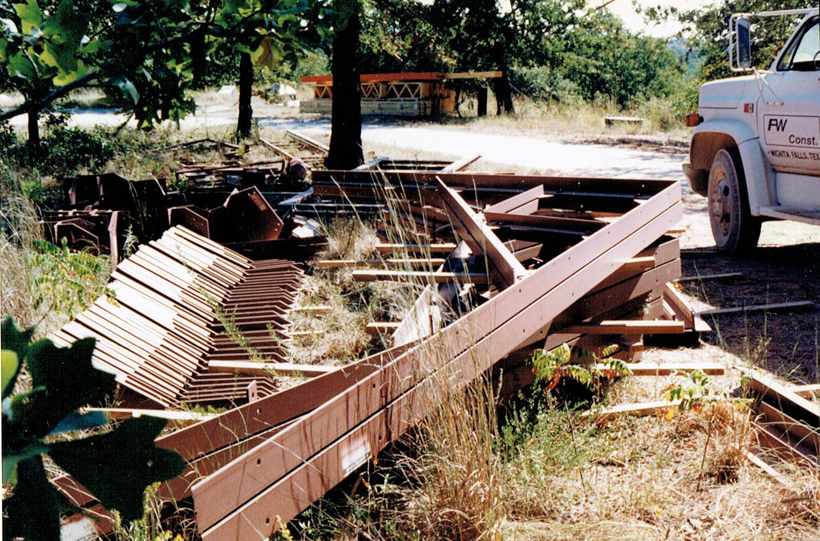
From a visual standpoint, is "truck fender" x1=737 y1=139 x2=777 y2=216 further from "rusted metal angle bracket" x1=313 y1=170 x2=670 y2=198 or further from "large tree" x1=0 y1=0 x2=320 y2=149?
"large tree" x1=0 y1=0 x2=320 y2=149

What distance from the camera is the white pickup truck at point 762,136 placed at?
671cm

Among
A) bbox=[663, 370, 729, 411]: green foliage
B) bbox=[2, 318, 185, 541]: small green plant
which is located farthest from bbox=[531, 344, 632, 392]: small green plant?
bbox=[2, 318, 185, 541]: small green plant

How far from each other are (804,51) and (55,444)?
25.9 ft

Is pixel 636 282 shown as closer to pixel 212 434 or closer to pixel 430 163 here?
pixel 212 434

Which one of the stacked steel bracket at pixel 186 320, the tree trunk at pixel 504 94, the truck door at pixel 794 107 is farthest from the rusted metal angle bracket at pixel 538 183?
the tree trunk at pixel 504 94

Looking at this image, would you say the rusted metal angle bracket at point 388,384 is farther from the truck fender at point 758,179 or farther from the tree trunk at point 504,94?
the tree trunk at point 504,94

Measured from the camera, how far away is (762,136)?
7.24m

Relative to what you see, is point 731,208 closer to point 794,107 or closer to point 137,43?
point 794,107

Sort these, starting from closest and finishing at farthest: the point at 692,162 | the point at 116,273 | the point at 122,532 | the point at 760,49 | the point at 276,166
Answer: the point at 122,532 → the point at 116,273 → the point at 692,162 → the point at 276,166 → the point at 760,49

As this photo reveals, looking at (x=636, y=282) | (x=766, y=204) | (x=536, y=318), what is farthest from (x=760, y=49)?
(x=536, y=318)

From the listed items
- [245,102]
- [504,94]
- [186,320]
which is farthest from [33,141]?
[504,94]

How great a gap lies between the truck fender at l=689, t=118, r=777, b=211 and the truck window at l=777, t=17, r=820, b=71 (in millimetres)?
716

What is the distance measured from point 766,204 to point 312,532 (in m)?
6.08

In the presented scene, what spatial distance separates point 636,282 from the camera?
203 inches
